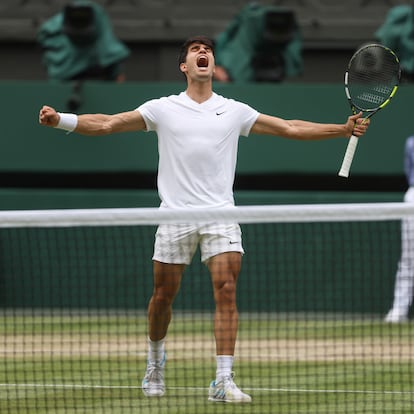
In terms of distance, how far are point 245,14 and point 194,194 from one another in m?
5.53

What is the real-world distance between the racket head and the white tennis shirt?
2.53 feet

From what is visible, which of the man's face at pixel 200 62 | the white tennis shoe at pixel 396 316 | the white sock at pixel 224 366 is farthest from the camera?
the white tennis shoe at pixel 396 316

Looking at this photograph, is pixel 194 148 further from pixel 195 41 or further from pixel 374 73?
pixel 374 73

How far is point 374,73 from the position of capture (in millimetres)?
6730

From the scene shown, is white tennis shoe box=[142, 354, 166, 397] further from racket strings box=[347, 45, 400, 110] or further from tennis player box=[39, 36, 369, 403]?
racket strings box=[347, 45, 400, 110]

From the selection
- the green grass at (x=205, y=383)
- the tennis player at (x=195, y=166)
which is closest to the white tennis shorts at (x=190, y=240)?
the tennis player at (x=195, y=166)

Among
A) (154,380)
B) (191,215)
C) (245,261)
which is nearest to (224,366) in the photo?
(154,380)

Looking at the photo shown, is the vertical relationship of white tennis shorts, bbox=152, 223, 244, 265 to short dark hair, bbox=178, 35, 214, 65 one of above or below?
below

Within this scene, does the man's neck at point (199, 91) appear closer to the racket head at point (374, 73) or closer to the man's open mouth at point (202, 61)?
the man's open mouth at point (202, 61)

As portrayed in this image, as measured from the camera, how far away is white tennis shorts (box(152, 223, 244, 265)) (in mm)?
6137

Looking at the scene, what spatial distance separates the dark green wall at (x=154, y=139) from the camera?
10.8 m

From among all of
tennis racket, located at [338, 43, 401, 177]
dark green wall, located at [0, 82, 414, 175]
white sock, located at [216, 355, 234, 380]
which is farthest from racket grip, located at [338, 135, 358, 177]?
dark green wall, located at [0, 82, 414, 175]

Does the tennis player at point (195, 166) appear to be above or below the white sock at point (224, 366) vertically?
above

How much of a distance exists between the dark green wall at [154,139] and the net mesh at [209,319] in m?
0.63
